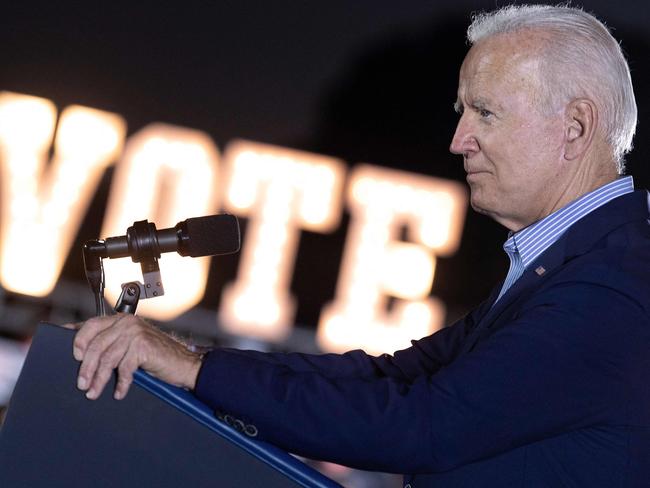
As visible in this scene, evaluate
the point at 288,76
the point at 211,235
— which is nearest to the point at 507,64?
the point at 211,235

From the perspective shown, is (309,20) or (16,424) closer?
(16,424)

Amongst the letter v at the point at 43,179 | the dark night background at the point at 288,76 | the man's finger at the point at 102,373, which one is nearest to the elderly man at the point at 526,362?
the man's finger at the point at 102,373

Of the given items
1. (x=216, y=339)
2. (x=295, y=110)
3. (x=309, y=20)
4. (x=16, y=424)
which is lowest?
(x=216, y=339)

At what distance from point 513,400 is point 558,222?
0.40 meters

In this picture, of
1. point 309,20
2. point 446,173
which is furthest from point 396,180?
point 309,20

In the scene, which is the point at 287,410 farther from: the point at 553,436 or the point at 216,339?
the point at 216,339

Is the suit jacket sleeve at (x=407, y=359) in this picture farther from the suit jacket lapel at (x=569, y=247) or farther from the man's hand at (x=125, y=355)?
the man's hand at (x=125, y=355)

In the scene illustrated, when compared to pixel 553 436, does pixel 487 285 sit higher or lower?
lower

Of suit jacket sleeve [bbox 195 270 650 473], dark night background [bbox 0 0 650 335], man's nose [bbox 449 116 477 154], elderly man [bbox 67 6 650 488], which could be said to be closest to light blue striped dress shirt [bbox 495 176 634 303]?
elderly man [bbox 67 6 650 488]

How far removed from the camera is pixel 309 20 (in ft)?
19.7

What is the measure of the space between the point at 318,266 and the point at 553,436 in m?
4.60

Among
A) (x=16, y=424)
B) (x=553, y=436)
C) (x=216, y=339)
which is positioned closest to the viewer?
(x=16, y=424)

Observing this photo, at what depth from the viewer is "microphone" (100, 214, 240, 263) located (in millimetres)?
1325

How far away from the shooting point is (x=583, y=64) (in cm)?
148
